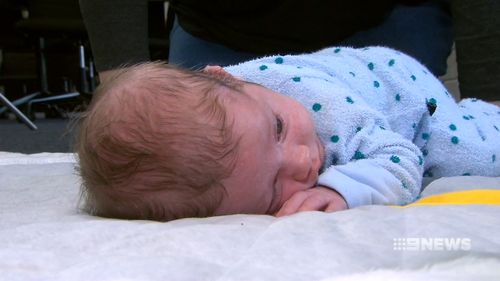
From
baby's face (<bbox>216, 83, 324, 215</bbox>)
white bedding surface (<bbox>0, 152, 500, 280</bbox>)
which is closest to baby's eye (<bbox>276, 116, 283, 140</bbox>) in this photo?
baby's face (<bbox>216, 83, 324, 215</bbox>)

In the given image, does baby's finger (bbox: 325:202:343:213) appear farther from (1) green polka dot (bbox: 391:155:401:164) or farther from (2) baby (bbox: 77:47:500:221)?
(1) green polka dot (bbox: 391:155:401:164)

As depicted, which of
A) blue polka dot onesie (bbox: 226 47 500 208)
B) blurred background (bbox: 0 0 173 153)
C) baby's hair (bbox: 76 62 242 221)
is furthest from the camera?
blurred background (bbox: 0 0 173 153)

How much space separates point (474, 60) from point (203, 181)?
0.81m

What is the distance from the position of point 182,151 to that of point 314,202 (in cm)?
15

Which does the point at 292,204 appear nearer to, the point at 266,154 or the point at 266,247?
the point at 266,154

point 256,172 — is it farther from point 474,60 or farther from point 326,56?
point 474,60

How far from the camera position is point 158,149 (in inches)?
23.5

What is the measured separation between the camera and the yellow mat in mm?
623

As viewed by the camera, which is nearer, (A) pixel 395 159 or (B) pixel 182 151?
(B) pixel 182 151

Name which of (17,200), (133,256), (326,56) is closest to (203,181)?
(133,256)

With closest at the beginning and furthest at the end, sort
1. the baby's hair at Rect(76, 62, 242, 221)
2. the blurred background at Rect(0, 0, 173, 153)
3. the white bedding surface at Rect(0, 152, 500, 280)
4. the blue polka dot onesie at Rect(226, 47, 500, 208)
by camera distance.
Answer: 1. the white bedding surface at Rect(0, 152, 500, 280)
2. the baby's hair at Rect(76, 62, 242, 221)
3. the blue polka dot onesie at Rect(226, 47, 500, 208)
4. the blurred background at Rect(0, 0, 173, 153)

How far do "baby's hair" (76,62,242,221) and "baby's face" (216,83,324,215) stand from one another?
13 mm

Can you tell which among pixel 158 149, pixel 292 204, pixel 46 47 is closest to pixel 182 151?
pixel 158 149

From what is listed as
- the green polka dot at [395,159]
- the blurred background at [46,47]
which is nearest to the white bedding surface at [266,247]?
the green polka dot at [395,159]
